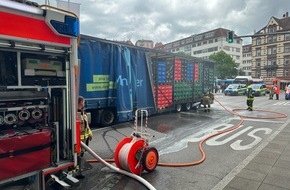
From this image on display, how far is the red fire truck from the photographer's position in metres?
3.27

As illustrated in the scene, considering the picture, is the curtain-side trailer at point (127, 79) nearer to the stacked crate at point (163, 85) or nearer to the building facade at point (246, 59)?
the stacked crate at point (163, 85)

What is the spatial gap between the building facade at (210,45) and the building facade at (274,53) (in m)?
12.2

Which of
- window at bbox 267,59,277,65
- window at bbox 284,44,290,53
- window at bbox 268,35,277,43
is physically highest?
window at bbox 268,35,277,43

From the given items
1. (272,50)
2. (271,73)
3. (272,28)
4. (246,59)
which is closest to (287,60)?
(272,50)

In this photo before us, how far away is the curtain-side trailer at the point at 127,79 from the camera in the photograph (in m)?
9.55

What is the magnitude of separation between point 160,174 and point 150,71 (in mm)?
7374

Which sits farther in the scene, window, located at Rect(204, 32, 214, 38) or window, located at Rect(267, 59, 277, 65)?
window, located at Rect(204, 32, 214, 38)

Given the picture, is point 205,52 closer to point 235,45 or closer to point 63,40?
point 235,45

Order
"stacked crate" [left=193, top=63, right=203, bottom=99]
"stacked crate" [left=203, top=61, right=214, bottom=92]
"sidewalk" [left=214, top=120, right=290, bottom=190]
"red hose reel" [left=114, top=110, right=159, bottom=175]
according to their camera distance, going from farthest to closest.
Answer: "stacked crate" [left=203, top=61, right=214, bottom=92] < "stacked crate" [left=193, top=63, right=203, bottom=99] < "red hose reel" [left=114, top=110, right=159, bottom=175] < "sidewalk" [left=214, top=120, right=290, bottom=190]

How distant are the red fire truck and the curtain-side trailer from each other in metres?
5.22

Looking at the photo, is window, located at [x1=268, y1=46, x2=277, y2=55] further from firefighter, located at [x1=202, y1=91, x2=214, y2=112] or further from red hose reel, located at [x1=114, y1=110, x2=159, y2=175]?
red hose reel, located at [x1=114, y1=110, x2=159, y2=175]

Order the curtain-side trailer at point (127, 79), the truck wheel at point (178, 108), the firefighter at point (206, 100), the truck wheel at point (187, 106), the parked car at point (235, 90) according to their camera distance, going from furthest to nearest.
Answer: the parked car at point (235, 90) → the firefighter at point (206, 100) → the truck wheel at point (187, 106) → the truck wheel at point (178, 108) → the curtain-side trailer at point (127, 79)

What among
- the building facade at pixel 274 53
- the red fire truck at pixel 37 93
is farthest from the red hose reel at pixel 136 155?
the building facade at pixel 274 53

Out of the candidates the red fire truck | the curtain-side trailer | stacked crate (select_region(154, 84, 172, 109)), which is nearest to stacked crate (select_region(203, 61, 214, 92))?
the curtain-side trailer
